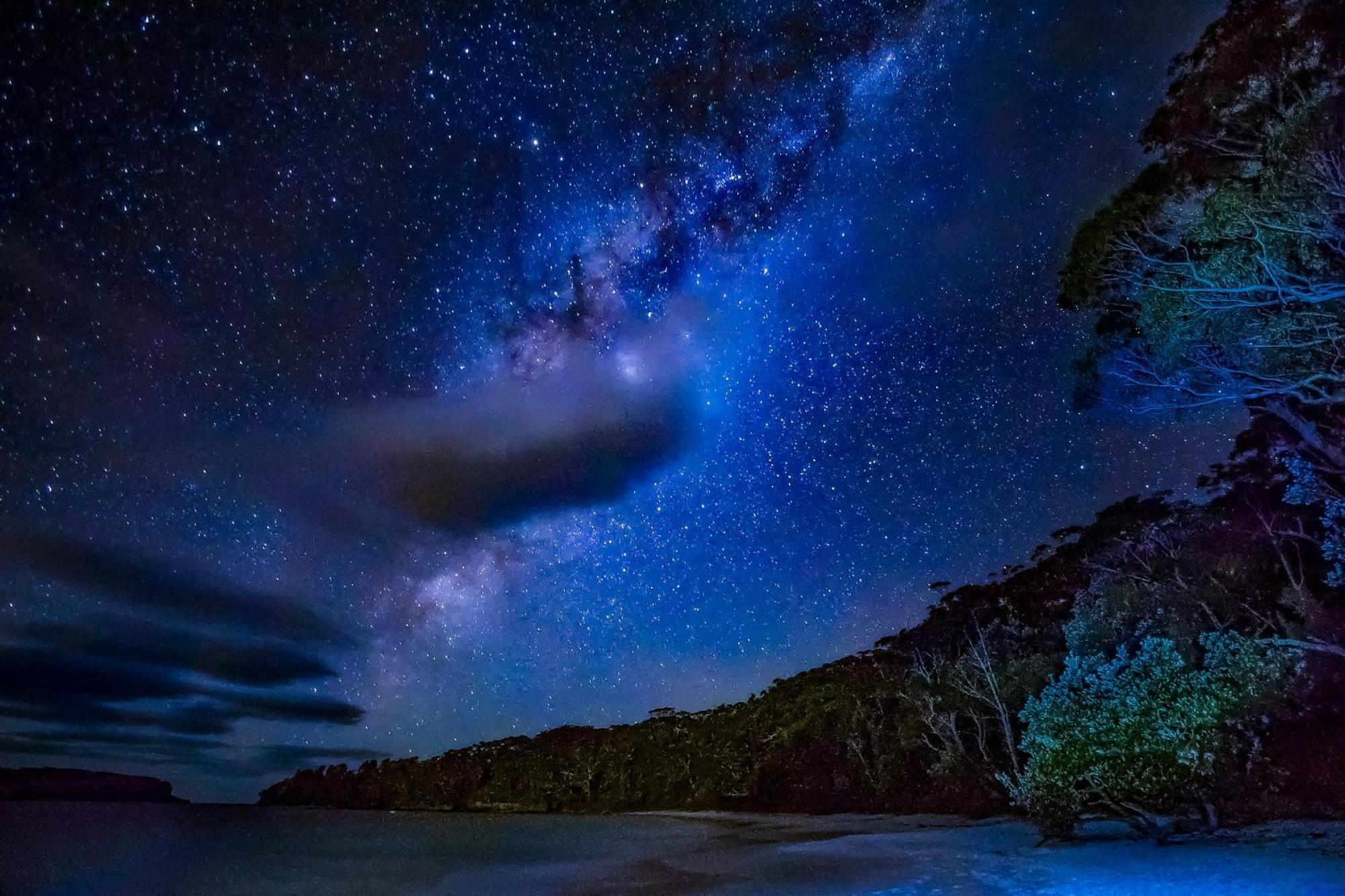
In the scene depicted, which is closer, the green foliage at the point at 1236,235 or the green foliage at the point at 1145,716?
the green foliage at the point at 1236,235

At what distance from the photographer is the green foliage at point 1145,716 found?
12344mm

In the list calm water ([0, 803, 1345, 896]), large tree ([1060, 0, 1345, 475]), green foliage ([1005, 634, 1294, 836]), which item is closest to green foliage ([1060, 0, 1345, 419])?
large tree ([1060, 0, 1345, 475])

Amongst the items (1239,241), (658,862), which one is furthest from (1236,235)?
(658,862)

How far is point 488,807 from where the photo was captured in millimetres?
92438

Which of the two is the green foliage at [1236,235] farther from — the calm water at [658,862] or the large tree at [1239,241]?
the calm water at [658,862]

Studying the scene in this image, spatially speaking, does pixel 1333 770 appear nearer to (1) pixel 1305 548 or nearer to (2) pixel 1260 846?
(1) pixel 1305 548

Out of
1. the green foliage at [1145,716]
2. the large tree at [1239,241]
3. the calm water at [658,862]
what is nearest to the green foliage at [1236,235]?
the large tree at [1239,241]

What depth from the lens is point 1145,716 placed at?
41.5 ft

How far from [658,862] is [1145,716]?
1529cm

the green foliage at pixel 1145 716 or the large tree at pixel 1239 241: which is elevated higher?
the large tree at pixel 1239 241

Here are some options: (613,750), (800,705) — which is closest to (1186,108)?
(800,705)

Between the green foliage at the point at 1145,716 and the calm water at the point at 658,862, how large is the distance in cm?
A: 120

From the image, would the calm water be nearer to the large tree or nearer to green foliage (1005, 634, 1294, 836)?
green foliage (1005, 634, 1294, 836)

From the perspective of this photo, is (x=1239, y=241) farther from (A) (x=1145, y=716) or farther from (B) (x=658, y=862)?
(B) (x=658, y=862)
